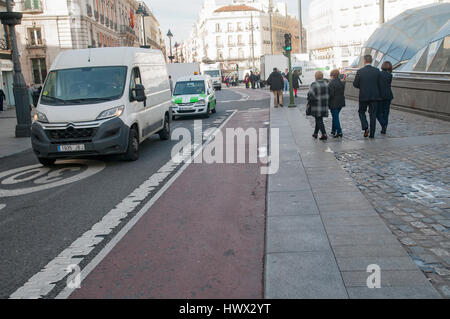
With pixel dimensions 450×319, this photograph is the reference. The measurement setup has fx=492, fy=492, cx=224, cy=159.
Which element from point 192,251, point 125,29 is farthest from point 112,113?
point 125,29

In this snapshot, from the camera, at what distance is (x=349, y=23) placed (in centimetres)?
8219

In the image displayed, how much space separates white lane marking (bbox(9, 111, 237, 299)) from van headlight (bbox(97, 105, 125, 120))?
2.22m

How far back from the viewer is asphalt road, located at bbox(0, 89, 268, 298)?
186 inches

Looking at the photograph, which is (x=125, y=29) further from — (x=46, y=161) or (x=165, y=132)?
(x=46, y=161)

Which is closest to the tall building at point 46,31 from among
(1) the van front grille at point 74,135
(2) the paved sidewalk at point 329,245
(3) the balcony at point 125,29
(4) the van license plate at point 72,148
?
(3) the balcony at point 125,29

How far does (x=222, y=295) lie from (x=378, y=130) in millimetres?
9837

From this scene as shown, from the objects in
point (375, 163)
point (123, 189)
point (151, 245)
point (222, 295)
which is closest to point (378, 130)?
point (375, 163)

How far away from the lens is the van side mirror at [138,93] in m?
10.2

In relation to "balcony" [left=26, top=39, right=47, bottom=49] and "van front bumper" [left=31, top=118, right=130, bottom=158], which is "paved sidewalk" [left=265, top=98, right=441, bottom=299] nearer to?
"van front bumper" [left=31, top=118, right=130, bottom=158]

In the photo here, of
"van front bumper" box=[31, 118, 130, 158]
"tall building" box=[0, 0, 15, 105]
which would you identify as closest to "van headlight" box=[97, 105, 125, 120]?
"van front bumper" box=[31, 118, 130, 158]

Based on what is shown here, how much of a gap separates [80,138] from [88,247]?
476 cm
